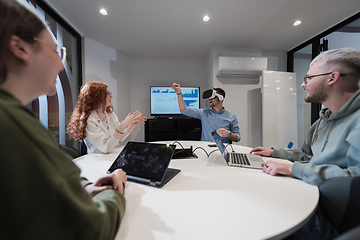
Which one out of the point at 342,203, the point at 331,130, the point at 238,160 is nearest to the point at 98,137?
the point at 238,160

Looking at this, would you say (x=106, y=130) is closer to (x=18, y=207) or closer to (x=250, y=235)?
(x=18, y=207)

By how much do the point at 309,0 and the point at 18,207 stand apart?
11.4 feet

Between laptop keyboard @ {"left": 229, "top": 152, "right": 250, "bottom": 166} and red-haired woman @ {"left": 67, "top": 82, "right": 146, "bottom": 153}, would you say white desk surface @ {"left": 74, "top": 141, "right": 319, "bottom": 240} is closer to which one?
laptop keyboard @ {"left": 229, "top": 152, "right": 250, "bottom": 166}

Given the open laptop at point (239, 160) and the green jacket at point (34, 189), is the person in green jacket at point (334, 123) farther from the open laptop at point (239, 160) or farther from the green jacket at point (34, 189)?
the green jacket at point (34, 189)

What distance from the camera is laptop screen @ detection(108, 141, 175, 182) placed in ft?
2.69

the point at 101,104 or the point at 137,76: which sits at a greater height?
the point at 137,76

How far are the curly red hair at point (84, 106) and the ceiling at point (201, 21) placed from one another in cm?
139

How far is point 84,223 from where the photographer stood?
0.33 metres

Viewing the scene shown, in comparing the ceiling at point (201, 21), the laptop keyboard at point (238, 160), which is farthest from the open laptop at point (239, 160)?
the ceiling at point (201, 21)

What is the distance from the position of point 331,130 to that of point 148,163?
3.78ft

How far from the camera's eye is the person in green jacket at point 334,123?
79 cm

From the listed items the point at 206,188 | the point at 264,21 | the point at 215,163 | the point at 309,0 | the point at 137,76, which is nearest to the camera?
the point at 206,188

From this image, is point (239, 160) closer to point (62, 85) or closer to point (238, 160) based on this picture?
point (238, 160)

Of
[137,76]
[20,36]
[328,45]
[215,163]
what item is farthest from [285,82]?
[20,36]
